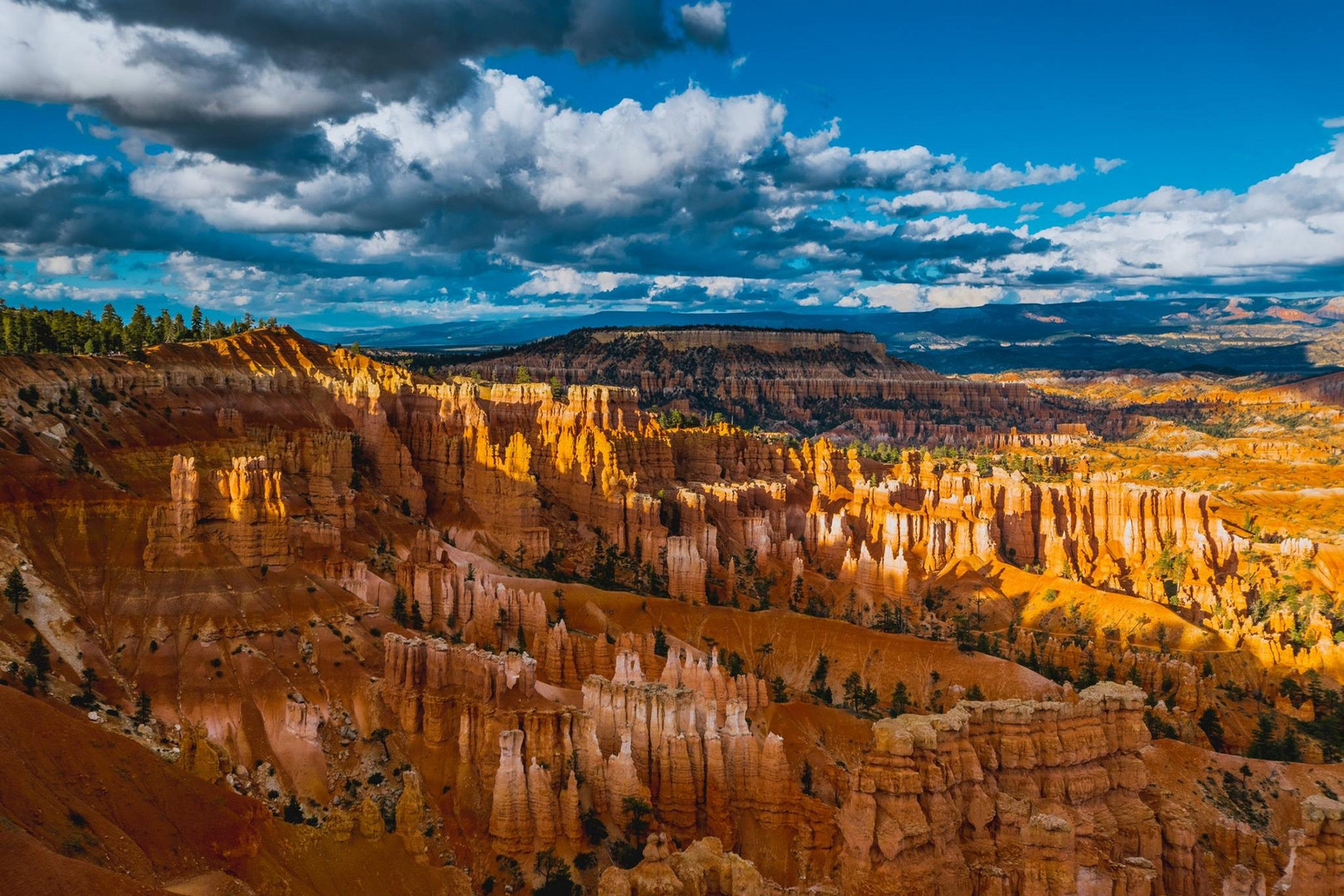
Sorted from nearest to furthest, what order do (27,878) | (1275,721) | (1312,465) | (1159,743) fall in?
1. (27,878)
2. (1159,743)
3. (1275,721)
4. (1312,465)

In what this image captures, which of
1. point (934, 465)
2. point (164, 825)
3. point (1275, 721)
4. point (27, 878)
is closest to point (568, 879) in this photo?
point (164, 825)

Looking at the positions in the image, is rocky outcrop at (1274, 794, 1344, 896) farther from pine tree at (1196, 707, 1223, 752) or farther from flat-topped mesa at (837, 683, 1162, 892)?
pine tree at (1196, 707, 1223, 752)

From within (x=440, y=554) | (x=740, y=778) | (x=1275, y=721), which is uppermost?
(x=440, y=554)

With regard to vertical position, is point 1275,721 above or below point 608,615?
below

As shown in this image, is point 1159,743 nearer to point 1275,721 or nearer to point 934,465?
point 1275,721

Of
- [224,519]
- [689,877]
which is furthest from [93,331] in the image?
[689,877]

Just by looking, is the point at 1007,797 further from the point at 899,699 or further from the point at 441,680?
the point at 441,680

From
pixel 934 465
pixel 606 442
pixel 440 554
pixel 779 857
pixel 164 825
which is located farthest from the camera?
pixel 934 465
